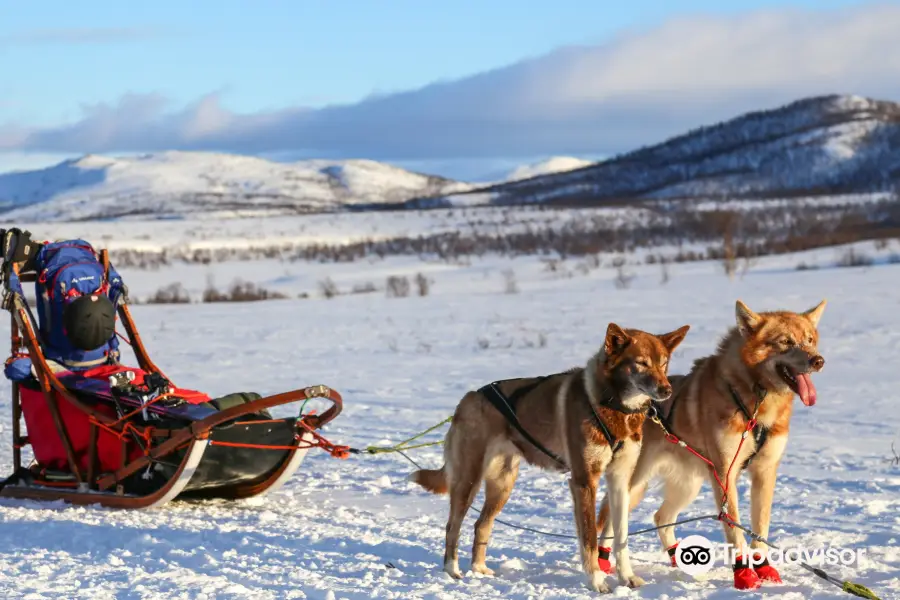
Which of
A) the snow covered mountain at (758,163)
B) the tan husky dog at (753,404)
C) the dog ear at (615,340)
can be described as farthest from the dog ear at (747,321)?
the snow covered mountain at (758,163)

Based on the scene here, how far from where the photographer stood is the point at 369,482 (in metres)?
7.22

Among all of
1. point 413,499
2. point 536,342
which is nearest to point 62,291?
point 413,499

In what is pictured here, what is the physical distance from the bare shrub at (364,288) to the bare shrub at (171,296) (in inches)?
149

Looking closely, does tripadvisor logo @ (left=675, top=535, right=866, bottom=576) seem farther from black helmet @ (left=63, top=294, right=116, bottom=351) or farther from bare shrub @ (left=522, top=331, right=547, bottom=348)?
bare shrub @ (left=522, top=331, right=547, bottom=348)

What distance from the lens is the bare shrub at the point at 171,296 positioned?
23.7 m

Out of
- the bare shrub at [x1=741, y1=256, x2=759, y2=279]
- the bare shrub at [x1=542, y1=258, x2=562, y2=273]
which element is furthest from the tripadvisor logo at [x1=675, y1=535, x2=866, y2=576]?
the bare shrub at [x1=542, y1=258, x2=562, y2=273]

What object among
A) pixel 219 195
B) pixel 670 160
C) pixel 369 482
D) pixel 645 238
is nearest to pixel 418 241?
pixel 645 238

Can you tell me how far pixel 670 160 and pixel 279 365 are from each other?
11521cm

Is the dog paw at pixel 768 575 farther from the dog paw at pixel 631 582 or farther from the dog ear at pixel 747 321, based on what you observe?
the dog ear at pixel 747 321

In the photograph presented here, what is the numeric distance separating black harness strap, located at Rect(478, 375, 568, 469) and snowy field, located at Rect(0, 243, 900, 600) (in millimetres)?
615

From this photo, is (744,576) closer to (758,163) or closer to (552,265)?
(552,265)

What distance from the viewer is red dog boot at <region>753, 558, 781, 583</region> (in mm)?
4652

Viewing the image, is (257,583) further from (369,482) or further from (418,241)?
(418,241)

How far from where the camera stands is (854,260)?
76.3 ft
